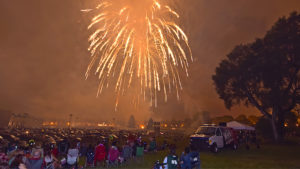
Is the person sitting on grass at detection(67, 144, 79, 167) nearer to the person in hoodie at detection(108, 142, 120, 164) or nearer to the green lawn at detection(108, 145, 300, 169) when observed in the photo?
the person in hoodie at detection(108, 142, 120, 164)

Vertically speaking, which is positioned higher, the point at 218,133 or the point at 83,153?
the point at 218,133

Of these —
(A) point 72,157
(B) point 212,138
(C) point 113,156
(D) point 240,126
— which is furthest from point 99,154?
(D) point 240,126

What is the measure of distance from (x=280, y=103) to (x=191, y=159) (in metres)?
23.9

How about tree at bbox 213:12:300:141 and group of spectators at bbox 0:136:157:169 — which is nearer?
group of spectators at bbox 0:136:157:169

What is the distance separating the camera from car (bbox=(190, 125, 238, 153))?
1556 cm

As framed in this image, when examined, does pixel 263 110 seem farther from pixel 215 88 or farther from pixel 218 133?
pixel 218 133

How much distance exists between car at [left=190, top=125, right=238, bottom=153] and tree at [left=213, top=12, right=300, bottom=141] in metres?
12.1

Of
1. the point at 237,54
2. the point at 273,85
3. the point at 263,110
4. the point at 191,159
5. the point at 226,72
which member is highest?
the point at 237,54

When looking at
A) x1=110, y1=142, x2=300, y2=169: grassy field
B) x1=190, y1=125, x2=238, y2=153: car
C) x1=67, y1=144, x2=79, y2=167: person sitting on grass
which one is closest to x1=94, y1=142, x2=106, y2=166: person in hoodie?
x1=67, y1=144, x2=79, y2=167: person sitting on grass

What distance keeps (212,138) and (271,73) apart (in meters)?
15.7

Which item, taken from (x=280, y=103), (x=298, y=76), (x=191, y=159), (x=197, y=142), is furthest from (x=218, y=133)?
(x=298, y=76)

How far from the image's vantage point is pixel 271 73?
2577 centimetres

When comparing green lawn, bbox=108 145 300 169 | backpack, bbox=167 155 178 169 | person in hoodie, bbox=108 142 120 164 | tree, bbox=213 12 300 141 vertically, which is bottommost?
green lawn, bbox=108 145 300 169

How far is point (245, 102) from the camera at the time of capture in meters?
29.8
